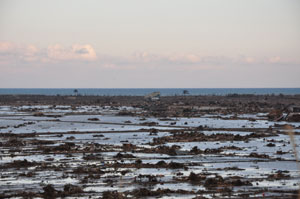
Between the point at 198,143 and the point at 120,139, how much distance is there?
9276 millimetres

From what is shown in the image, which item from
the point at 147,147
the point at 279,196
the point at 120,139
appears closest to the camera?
the point at 279,196

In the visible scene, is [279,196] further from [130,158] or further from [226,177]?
[130,158]

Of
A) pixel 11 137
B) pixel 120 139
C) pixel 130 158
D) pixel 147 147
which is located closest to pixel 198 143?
pixel 147 147

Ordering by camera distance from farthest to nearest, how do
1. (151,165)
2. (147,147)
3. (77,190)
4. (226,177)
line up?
(147,147) < (151,165) < (226,177) < (77,190)

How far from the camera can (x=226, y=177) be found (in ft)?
91.3

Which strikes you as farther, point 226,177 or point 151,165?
point 151,165

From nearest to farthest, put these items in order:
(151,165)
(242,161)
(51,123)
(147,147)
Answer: (151,165) → (242,161) → (147,147) → (51,123)

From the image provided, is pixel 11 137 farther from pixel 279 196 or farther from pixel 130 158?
pixel 279 196

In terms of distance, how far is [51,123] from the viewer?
2928 inches

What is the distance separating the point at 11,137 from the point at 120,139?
12.9 meters

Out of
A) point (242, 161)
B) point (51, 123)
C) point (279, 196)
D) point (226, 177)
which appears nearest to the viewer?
point (279, 196)

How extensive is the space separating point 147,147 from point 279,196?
71.1ft

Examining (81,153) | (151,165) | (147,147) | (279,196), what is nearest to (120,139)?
(147,147)

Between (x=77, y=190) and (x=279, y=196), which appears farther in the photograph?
(x=77, y=190)
